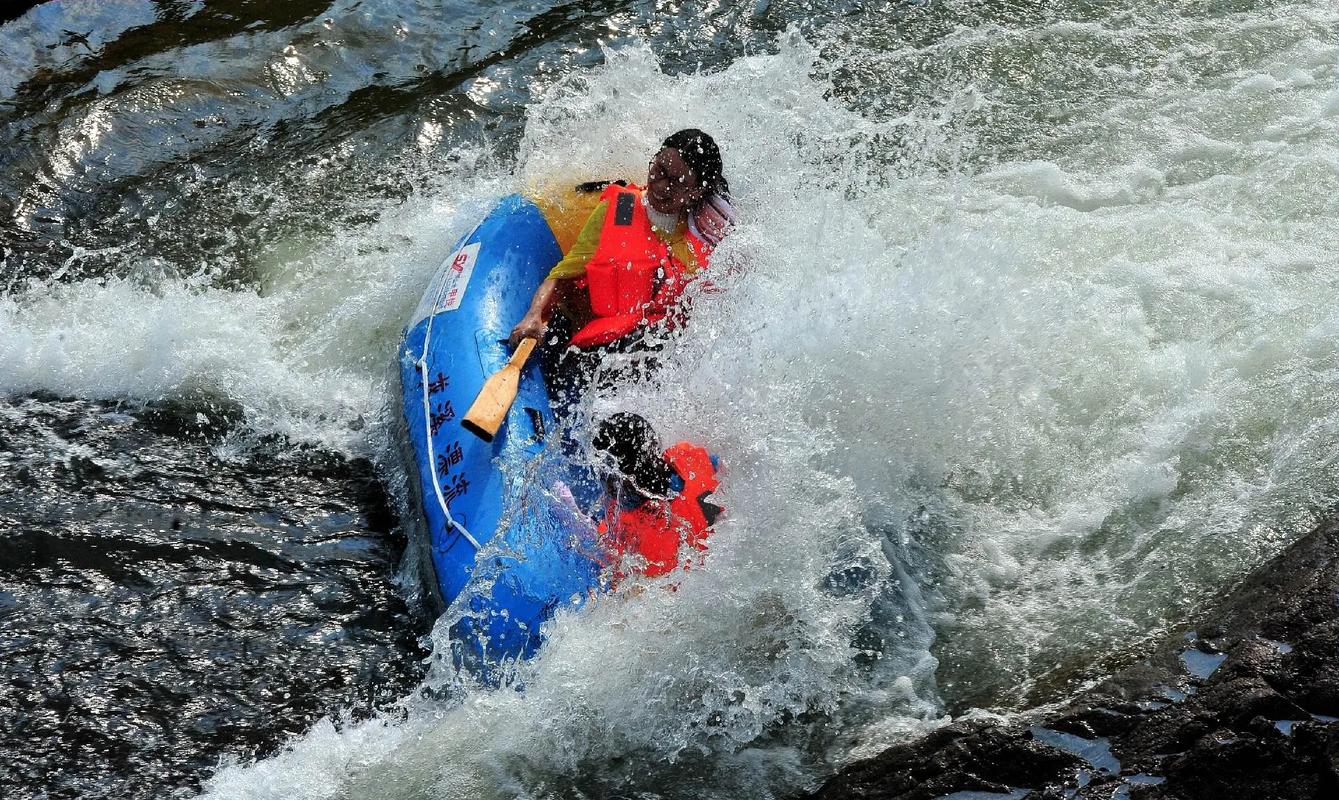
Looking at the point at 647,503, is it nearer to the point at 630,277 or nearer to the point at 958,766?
the point at 630,277

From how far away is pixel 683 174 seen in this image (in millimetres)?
4953

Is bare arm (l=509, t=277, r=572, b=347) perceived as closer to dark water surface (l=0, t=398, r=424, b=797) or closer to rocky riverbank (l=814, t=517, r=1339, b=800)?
dark water surface (l=0, t=398, r=424, b=797)

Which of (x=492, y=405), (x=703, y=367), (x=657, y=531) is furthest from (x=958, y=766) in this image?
(x=492, y=405)

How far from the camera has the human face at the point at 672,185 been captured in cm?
495

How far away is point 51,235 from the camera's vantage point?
6.29 metres

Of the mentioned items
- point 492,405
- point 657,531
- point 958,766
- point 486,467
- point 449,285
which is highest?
point 449,285

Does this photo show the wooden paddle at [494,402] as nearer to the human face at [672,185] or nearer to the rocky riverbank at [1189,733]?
the human face at [672,185]

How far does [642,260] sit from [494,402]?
0.96 metres

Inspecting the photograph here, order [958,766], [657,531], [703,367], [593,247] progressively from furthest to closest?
[593,247], [703,367], [657,531], [958,766]

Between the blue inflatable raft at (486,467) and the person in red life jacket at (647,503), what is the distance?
14 cm

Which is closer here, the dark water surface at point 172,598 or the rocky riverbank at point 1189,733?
the rocky riverbank at point 1189,733

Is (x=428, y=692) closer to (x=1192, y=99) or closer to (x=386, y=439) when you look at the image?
(x=386, y=439)

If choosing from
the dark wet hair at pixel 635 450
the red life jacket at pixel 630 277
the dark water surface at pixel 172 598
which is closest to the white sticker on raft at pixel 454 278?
the red life jacket at pixel 630 277

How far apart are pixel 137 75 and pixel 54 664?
14.8 feet
